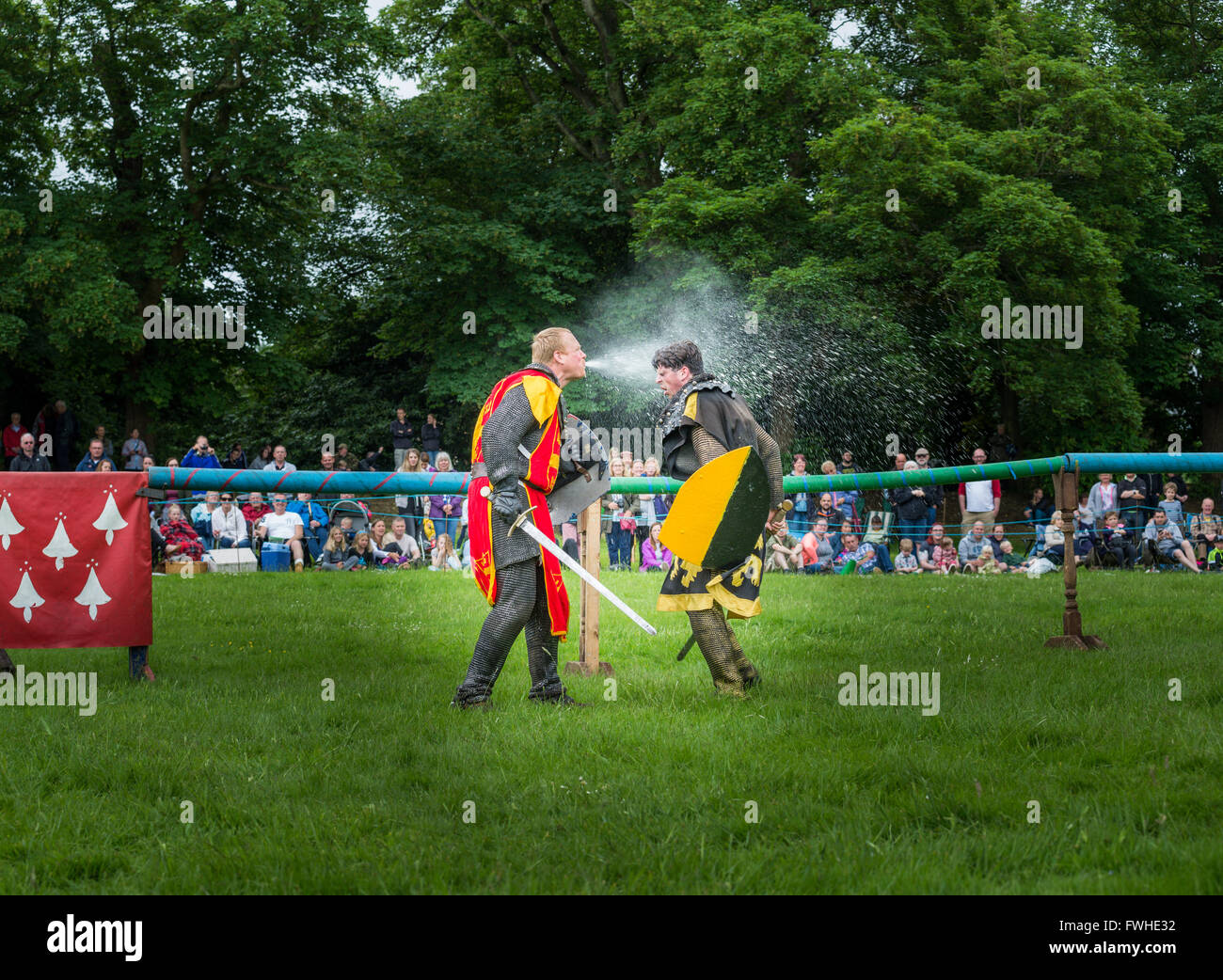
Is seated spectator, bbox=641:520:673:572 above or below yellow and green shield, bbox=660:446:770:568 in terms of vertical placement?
below

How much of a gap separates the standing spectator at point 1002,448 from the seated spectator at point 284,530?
14401 mm

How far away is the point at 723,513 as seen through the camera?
6809 millimetres

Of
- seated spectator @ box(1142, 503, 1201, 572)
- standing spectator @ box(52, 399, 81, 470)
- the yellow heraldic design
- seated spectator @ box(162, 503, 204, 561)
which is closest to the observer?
the yellow heraldic design

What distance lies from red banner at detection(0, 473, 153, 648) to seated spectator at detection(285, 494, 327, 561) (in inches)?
363

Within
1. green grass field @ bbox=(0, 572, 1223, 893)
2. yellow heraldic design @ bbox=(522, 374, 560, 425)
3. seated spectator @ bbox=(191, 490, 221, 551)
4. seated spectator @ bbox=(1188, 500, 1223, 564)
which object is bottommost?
green grass field @ bbox=(0, 572, 1223, 893)

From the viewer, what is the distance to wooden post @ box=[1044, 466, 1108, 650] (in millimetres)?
8512

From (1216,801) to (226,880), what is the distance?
3.57 m

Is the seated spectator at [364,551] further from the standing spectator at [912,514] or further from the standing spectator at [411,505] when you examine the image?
the standing spectator at [912,514]

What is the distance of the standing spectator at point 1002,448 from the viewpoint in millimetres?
24562

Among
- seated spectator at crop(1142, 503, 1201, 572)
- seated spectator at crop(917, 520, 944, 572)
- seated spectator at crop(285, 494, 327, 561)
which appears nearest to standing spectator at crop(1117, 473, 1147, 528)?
seated spectator at crop(1142, 503, 1201, 572)

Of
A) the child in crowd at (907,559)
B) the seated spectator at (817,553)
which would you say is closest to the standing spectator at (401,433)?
the seated spectator at (817,553)

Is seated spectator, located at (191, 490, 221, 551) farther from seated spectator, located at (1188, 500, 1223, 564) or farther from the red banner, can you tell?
seated spectator, located at (1188, 500, 1223, 564)

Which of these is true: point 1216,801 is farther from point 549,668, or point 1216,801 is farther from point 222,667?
point 222,667

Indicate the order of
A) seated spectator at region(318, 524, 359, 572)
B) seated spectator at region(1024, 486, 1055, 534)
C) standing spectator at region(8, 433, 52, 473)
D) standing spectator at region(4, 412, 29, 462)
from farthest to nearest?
1. standing spectator at region(4, 412, 29, 462)
2. seated spectator at region(1024, 486, 1055, 534)
3. standing spectator at region(8, 433, 52, 473)
4. seated spectator at region(318, 524, 359, 572)
